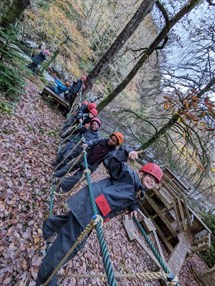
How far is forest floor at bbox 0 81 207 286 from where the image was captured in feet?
8.61

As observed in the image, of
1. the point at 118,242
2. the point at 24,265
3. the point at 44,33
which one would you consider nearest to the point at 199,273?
the point at 118,242

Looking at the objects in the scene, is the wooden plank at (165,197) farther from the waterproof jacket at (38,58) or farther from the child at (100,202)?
the waterproof jacket at (38,58)

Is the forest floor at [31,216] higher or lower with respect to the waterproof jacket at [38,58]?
lower

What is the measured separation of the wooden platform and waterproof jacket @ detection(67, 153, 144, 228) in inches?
257

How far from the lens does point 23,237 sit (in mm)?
2869

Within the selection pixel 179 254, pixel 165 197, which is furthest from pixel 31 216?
pixel 165 197

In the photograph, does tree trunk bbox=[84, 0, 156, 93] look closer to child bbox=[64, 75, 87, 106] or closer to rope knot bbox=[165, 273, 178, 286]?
child bbox=[64, 75, 87, 106]

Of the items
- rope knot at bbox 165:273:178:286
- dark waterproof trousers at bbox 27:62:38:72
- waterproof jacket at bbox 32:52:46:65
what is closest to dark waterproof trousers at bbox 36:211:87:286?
rope knot at bbox 165:273:178:286

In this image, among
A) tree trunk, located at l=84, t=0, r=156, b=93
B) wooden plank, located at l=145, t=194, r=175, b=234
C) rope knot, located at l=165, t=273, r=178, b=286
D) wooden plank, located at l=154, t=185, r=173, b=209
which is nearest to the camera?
rope knot, located at l=165, t=273, r=178, b=286

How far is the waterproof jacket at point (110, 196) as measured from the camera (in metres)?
2.07

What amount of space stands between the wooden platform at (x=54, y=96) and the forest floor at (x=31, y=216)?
1.27 metres

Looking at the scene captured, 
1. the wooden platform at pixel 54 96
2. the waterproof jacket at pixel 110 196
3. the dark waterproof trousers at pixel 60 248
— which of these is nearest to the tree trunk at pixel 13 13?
the wooden platform at pixel 54 96

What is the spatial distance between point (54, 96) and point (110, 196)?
6.79 m

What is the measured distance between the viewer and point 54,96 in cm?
802
